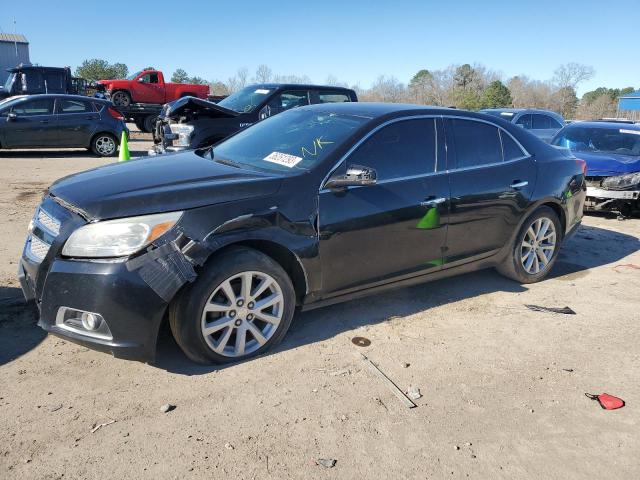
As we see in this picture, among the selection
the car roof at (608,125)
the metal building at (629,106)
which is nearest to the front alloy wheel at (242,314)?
the car roof at (608,125)

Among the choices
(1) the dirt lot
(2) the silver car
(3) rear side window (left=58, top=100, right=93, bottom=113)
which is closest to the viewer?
(1) the dirt lot

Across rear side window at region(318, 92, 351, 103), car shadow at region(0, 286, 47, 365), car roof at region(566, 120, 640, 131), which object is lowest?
car shadow at region(0, 286, 47, 365)

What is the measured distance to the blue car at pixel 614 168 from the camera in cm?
804

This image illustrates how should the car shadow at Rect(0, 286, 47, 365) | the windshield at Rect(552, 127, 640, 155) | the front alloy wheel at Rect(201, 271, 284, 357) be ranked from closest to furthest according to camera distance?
the front alloy wheel at Rect(201, 271, 284, 357) < the car shadow at Rect(0, 286, 47, 365) < the windshield at Rect(552, 127, 640, 155)

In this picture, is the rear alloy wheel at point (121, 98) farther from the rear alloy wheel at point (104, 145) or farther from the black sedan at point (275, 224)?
the black sedan at point (275, 224)

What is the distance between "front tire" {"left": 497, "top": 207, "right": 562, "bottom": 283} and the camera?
5000mm

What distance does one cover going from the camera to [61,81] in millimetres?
18703

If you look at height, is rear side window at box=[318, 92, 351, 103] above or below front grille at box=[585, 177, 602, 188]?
above

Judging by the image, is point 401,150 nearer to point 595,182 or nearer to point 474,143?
point 474,143

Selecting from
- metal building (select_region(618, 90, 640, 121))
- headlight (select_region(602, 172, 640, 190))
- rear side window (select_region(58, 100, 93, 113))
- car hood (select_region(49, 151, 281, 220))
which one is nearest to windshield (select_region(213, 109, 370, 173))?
car hood (select_region(49, 151, 281, 220))

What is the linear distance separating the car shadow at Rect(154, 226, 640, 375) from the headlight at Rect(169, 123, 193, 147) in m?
5.15

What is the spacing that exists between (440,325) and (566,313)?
1.25 m

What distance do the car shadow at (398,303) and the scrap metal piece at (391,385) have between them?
1.61ft

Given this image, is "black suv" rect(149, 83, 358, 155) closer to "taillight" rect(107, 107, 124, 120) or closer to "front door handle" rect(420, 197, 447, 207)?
"front door handle" rect(420, 197, 447, 207)
